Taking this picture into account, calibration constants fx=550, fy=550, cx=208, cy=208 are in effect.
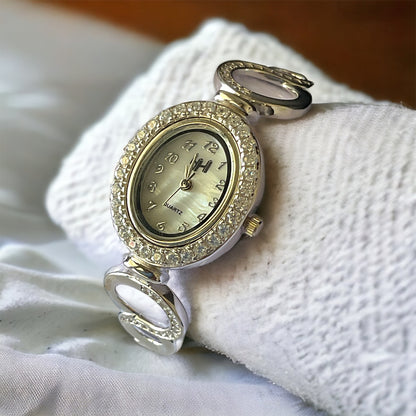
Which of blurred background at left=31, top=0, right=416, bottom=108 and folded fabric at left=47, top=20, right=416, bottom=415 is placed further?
blurred background at left=31, top=0, right=416, bottom=108


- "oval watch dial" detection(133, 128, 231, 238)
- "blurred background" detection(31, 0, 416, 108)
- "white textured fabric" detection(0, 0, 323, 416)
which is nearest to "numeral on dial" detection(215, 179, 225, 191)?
"oval watch dial" detection(133, 128, 231, 238)

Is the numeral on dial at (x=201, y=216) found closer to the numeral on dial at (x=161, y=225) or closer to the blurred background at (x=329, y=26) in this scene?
the numeral on dial at (x=161, y=225)

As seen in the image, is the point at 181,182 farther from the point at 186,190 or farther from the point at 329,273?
the point at 329,273

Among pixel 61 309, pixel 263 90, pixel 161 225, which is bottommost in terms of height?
pixel 61 309

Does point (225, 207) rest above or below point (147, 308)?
above

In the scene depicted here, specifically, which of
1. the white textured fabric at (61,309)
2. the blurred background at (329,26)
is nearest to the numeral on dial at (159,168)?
the white textured fabric at (61,309)

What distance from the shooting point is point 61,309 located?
51 centimetres

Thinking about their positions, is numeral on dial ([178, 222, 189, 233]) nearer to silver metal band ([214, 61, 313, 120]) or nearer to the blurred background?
silver metal band ([214, 61, 313, 120])

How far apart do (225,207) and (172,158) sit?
7 centimetres

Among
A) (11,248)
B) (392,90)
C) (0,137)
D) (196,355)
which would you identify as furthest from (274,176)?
(392,90)

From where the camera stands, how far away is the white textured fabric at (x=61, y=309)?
41cm

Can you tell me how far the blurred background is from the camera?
122 centimetres

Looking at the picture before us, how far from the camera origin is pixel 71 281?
0.55 metres

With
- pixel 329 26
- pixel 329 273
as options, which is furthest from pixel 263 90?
pixel 329 26
